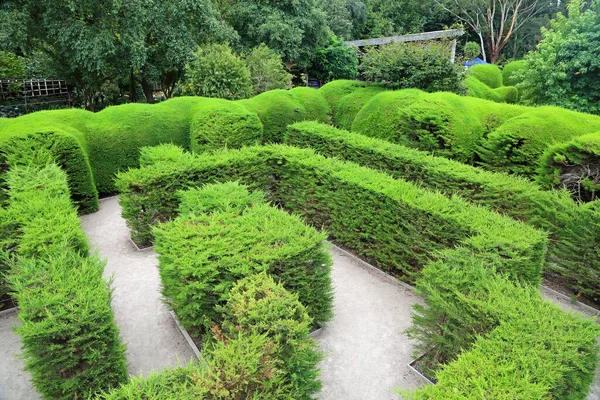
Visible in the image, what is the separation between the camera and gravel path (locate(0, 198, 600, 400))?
4727 millimetres

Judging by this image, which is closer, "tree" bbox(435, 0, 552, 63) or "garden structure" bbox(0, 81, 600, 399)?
"garden structure" bbox(0, 81, 600, 399)

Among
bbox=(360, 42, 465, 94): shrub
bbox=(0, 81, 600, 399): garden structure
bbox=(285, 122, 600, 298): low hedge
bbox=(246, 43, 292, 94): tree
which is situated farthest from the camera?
bbox=(246, 43, 292, 94): tree

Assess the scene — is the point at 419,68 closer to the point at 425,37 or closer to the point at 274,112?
the point at 274,112

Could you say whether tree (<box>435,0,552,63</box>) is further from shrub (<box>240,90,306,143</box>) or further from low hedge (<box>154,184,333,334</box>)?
low hedge (<box>154,184,333,334</box>)

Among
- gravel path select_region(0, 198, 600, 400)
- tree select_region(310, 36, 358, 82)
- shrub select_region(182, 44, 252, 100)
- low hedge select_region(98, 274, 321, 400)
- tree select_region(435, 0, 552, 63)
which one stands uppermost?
tree select_region(435, 0, 552, 63)

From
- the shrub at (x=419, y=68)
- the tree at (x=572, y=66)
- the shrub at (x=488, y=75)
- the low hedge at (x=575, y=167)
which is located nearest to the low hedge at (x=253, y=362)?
the low hedge at (x=575, y=167)

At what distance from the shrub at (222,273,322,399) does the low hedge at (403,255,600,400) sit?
102 cm

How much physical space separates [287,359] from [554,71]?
54.7 feet

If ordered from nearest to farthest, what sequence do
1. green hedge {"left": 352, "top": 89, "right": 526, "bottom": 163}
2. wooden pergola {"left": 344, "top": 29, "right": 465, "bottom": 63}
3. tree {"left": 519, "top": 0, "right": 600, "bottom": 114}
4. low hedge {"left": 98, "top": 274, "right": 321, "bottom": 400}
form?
low hedge {"left": 98, "top": 274, "right": 321, "bottom": 400}
green hedge {"left": 352, "top": 89, "right": 526, "bottom": 163}
tree {"left": 519, "top": 0, "right": 600, "bottom": 114}
wooden pergola {"left": 344, "top": 29, "right": 465, "bottom": 63}

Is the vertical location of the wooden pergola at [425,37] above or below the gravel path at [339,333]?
above

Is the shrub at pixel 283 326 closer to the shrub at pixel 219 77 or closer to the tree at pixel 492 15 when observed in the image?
the shrub at pixel 219 77

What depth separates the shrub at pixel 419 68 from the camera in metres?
13.3

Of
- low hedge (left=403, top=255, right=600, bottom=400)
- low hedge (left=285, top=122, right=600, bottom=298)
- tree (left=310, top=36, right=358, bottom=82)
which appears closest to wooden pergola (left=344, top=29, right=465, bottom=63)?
tree (left=310, top=36, right=358, bottom=82)

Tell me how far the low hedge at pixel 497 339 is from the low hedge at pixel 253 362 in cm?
107
